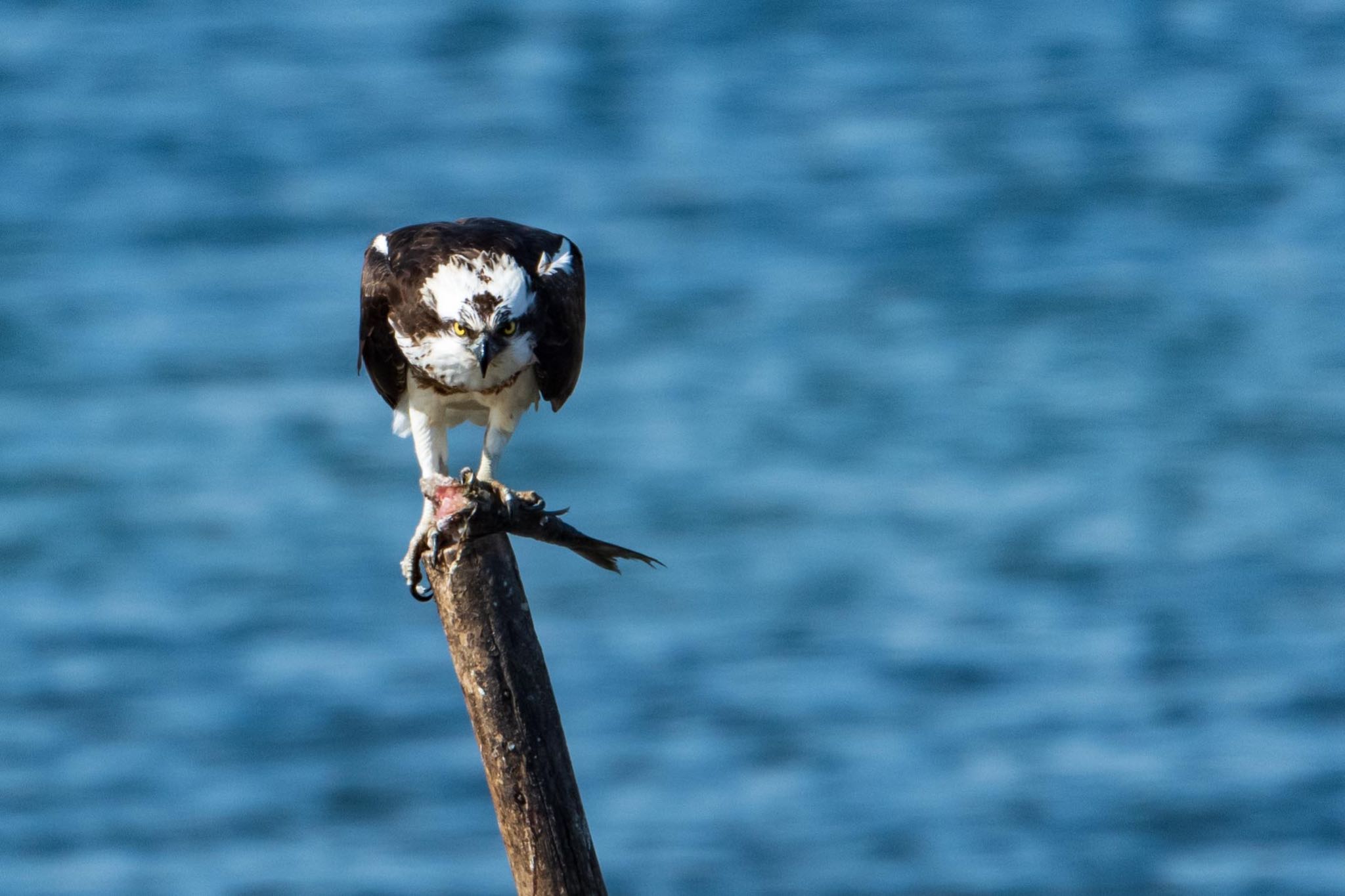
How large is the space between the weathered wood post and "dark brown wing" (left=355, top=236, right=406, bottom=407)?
1129 millimetres

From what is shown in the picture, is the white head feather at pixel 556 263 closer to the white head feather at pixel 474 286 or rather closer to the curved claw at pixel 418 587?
the white head feather at pixel 474 286

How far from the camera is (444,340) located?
258 inches

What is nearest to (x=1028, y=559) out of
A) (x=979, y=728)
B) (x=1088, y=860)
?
(x=979, y=728)

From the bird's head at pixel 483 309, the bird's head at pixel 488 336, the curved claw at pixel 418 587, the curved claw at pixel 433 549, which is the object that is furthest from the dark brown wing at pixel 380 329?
the curved claw at pixel 433 549

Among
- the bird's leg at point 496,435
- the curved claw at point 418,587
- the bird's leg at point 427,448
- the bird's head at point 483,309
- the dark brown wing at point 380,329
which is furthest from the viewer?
the bird's leg at point 496,435

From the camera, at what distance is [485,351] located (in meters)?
6.43

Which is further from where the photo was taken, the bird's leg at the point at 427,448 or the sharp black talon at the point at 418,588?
the bird's leg at the point at 427,448

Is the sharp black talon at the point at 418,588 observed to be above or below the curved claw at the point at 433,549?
above

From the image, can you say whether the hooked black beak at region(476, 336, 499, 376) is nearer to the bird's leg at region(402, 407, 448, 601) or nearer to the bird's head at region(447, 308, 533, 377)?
the bird's head at region(447, 308, 533, 377)

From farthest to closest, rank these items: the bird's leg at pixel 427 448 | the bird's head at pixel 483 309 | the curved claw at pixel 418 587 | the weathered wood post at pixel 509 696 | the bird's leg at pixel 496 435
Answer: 1. the bird's leg at pixel 496 435
2. the bird's leg at pixel 427 448
3. the bird's head at pixel 483 309
4. the curved claw at pixel 418 587
5. the weathered wood post at pixel 509 696

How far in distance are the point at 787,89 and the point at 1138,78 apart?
586cm

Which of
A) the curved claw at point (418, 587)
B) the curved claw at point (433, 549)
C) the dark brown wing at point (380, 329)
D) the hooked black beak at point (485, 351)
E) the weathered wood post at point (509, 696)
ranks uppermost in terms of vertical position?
the dark brown wing at point (380, 329)

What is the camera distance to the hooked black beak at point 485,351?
6426 mm

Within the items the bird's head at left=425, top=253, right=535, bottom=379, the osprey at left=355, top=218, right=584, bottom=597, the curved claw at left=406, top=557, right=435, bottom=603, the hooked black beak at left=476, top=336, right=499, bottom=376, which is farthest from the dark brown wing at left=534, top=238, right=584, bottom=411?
the curved claw at left=406, top=557, right=435, bottom=603
